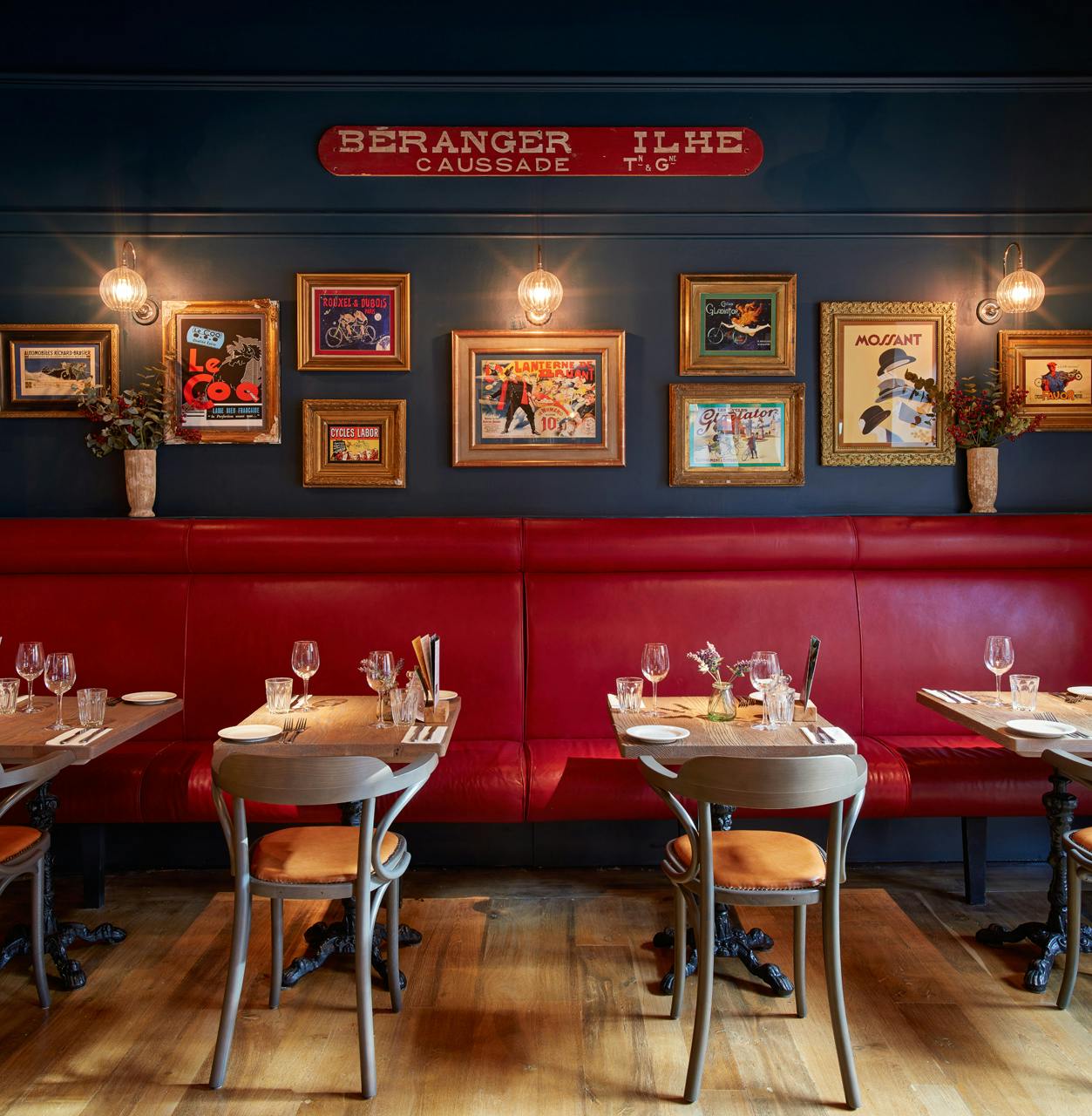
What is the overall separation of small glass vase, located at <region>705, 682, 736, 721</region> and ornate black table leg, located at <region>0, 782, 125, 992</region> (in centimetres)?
219

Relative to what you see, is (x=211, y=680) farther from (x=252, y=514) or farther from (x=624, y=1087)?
(x=624, y=1087)

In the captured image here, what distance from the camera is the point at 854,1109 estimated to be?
2268mm

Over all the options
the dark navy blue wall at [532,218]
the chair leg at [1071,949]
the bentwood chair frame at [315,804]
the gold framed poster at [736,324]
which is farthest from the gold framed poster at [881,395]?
the bentwood chair frame at [315,804]

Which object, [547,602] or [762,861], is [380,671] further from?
[762,861]

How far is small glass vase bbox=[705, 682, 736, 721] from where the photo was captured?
10.0 ft

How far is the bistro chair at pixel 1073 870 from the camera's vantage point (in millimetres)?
2682

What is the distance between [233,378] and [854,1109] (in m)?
3.75

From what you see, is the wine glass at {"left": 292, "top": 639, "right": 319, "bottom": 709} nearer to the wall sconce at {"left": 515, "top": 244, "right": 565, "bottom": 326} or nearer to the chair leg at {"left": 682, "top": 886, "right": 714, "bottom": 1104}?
the chair leg at {"left": 682, "top": 886, "right": 714, "bottom": 1104}

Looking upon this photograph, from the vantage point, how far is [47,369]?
429 cm

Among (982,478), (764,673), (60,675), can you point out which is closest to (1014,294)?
(982,478)

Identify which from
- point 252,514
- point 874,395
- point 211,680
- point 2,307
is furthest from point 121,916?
point 874,395

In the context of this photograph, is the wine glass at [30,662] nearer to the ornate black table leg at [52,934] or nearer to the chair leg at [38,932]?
the ornate black table leg at [52,934]

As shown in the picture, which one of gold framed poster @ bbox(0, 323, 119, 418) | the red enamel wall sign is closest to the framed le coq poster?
gold framed poster @ bbox(0, 323, 119, 418)

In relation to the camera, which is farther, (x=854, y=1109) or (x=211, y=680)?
(x=211, y=680)
